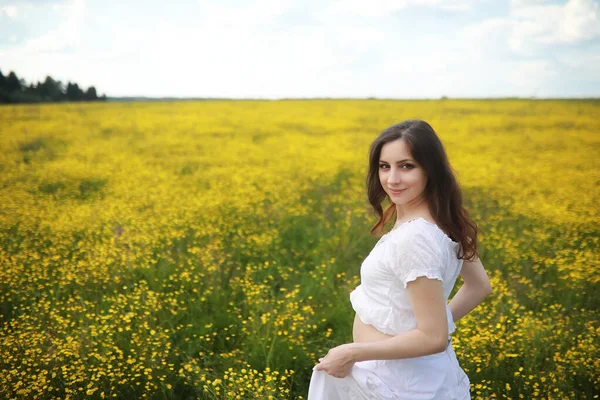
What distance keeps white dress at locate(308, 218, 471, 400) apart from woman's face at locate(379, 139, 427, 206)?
0.36ft

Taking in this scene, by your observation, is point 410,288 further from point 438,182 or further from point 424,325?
point 438,182

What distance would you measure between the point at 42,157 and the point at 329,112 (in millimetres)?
14036

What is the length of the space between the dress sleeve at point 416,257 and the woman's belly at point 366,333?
26cm

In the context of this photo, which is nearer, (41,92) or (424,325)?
(424,325)

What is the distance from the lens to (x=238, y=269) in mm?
4207

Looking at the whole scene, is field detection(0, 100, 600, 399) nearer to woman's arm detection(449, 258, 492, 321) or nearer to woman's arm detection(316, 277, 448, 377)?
woman's arm detection(449, 258, 492, 321)

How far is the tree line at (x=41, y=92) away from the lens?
21531mm

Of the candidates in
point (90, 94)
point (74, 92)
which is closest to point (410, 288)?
point (90, 94)

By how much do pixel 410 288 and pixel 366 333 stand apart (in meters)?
0.34

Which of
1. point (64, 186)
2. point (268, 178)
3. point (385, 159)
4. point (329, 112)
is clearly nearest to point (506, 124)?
point (329, 112)

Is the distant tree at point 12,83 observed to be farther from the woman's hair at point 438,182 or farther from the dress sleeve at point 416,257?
the dress sleeve at point 416,257

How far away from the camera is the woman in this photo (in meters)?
1.31

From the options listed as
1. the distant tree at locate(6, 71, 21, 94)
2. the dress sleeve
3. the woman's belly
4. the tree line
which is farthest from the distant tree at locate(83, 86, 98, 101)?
the dress sleeve

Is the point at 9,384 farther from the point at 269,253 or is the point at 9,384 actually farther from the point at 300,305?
the point at 269,253
